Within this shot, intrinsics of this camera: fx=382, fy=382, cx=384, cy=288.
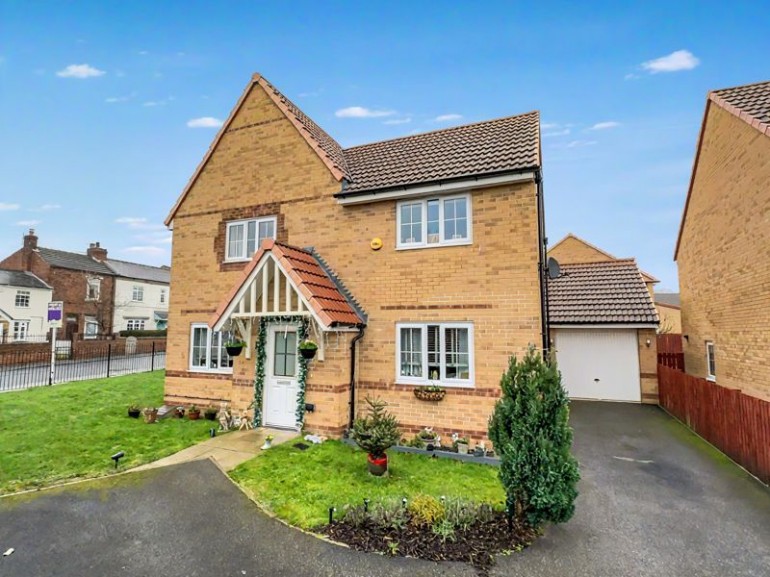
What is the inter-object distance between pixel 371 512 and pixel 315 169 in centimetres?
864

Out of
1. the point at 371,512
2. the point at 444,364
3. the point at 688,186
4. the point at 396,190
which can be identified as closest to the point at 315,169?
the point at 396,190

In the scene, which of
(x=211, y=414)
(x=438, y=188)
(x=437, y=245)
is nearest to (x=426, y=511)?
(x=437, y=245)

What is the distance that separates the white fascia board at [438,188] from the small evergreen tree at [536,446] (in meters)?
4.68

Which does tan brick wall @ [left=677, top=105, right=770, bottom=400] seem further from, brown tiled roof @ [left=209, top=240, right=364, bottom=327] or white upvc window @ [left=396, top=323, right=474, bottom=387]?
brown tiled roof @ [left=209, top=240, right=364, bottom=327]

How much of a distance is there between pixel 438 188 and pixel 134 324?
43476 mm

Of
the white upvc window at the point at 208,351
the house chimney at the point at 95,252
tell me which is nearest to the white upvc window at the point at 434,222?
the white upvc window at the point at 208,351

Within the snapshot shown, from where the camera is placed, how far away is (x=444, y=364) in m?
9.05

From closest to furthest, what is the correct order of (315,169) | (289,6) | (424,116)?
1. (315,169)
2. (289,6)
3. (424,116)

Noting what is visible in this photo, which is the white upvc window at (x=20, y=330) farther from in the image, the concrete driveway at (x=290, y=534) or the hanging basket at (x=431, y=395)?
the hanging basket at (x=431, y=395)

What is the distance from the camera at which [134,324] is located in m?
41.5

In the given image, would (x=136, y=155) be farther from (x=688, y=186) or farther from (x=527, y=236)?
(x=688, y=186)

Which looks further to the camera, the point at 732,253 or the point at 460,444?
the point at 732,253

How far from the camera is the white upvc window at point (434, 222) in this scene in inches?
364

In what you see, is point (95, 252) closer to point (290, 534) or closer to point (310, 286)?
point (310, 286)
